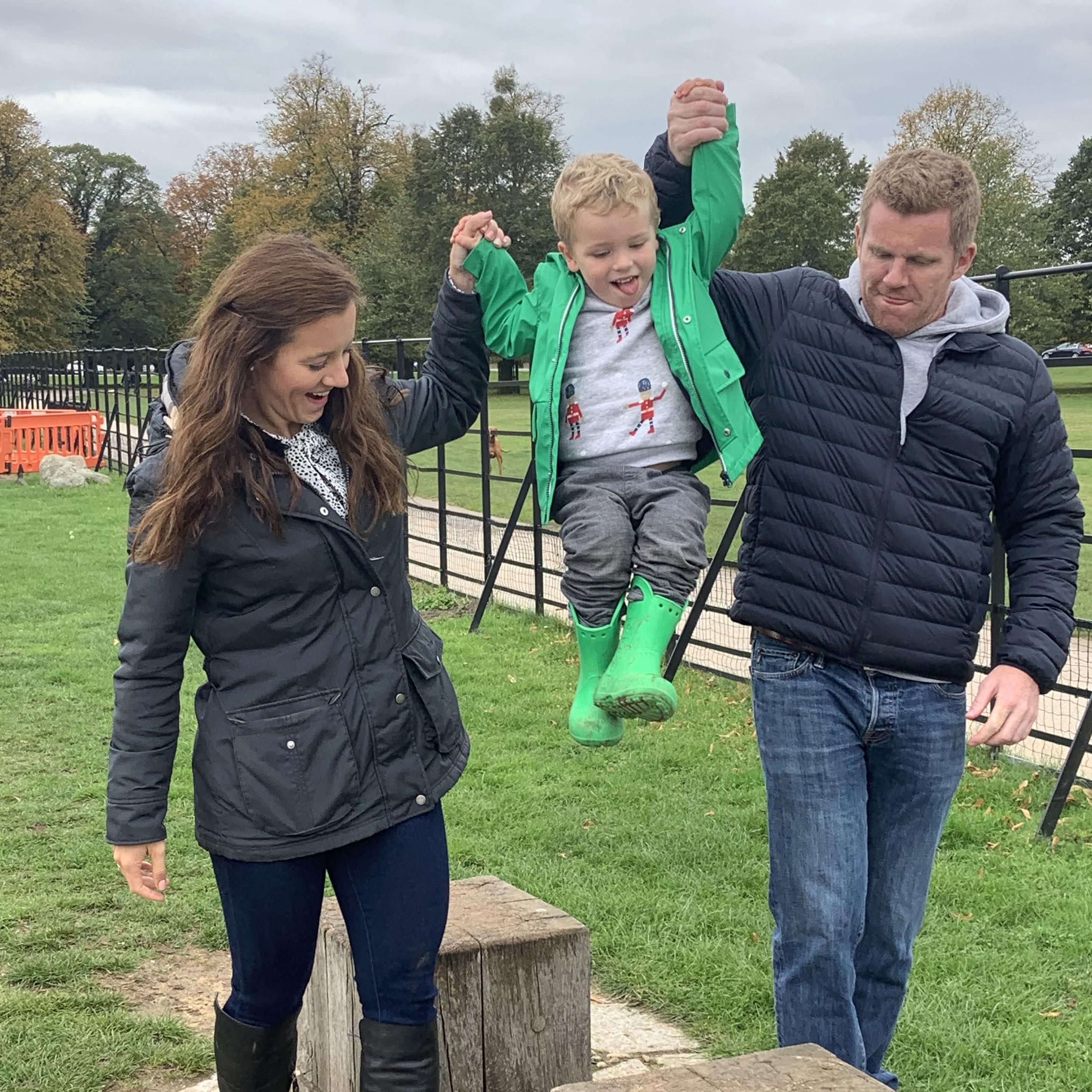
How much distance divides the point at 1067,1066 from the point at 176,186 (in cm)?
7044

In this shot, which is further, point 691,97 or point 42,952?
point 42,952

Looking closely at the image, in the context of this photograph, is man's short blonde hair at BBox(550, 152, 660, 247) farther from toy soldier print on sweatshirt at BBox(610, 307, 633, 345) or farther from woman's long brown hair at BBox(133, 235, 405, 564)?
woman's long brown hair at BBox(133, 235, 405, 564)

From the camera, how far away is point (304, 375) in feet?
7.71

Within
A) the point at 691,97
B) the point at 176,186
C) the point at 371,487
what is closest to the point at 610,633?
the point at 371,487

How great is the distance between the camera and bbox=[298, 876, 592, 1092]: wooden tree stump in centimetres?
308

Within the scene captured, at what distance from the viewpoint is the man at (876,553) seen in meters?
2.61

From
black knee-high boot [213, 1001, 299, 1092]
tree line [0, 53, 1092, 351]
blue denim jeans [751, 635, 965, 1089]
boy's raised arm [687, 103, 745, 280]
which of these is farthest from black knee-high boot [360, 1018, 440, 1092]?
tree line [0, 53, 1092, 351]

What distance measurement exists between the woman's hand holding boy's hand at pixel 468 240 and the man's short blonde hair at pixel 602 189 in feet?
0.55

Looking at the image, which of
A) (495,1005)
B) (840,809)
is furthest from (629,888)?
(840,809)

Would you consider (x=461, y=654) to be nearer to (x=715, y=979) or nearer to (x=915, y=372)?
(x=715, y=979)

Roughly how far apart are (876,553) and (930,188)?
73cm

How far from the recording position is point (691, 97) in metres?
2.58

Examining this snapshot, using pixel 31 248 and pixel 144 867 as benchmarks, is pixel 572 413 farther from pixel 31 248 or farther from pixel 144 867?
pixel 31 248

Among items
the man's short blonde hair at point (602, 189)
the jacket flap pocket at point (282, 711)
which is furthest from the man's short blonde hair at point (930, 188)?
the jacket flap pocket at point (282, 711)
